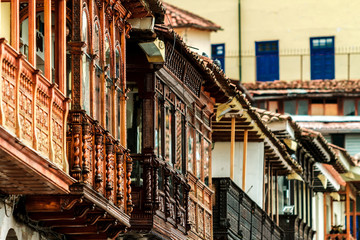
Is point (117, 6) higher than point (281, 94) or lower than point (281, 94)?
lower

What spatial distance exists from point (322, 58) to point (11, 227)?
170ft

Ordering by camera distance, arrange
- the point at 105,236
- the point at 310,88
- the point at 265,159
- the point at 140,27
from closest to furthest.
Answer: the point at 105,236, the point at 140,27, the point at 265,159, the point at 310,88

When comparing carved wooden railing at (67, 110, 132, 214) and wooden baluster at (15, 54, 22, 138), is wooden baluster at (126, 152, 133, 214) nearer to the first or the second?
carved wooden railing at (67, 110, 132, 214)

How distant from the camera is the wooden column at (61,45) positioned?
2034 cm

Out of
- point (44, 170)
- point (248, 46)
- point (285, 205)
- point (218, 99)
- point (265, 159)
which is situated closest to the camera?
point (44, 170)

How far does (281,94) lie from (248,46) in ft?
21.0

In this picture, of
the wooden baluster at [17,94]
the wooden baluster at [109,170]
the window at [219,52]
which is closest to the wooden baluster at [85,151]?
the wooden baluster at [109,170]

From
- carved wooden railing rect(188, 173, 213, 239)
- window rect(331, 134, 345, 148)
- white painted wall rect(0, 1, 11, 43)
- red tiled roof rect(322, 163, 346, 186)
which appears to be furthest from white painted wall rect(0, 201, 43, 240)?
window rect(331, 134, 345, 148)

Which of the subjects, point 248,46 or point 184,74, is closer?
point 184,74

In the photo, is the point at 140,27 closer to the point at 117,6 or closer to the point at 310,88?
the point at 117,6

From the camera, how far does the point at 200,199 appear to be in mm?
31219

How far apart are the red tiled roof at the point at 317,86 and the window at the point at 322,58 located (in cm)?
312

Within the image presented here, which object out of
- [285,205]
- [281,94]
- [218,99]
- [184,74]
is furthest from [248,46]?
[184,74]

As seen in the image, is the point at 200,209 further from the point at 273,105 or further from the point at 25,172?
the point at 273,105
